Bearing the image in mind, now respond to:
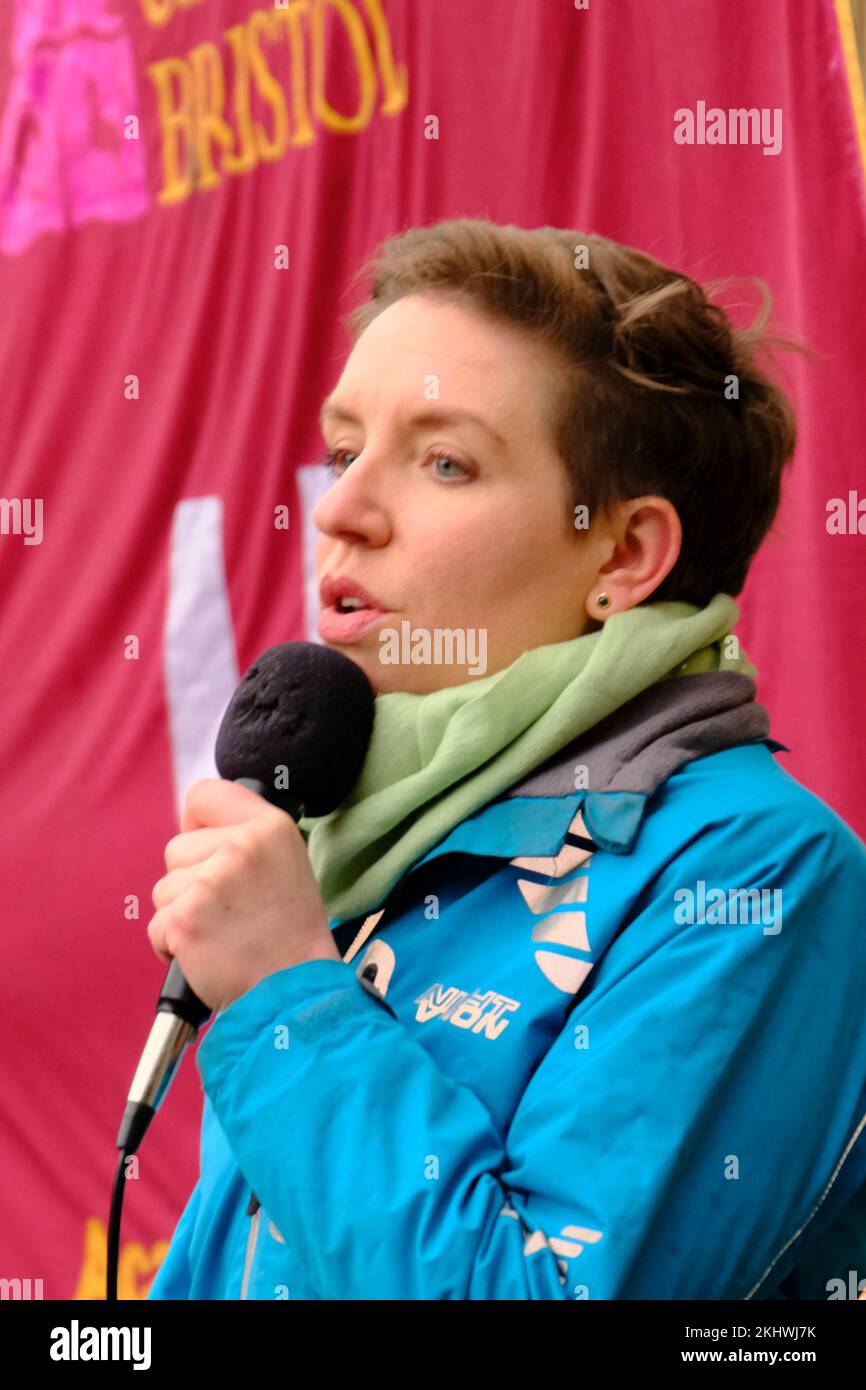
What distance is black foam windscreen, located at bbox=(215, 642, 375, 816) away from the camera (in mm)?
690

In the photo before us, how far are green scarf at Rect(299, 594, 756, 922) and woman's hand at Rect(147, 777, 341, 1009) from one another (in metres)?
0.07

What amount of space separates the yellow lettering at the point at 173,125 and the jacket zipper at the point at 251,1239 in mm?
1597

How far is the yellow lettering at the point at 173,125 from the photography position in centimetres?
192

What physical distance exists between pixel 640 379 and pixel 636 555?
0.31ft

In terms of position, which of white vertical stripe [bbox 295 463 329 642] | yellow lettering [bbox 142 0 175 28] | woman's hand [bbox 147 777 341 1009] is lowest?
woman's hand [bbox 147 777 341 1009]

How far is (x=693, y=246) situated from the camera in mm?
1565

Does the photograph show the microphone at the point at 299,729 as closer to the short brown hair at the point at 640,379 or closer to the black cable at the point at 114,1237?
the black cable at the point at 114,1237

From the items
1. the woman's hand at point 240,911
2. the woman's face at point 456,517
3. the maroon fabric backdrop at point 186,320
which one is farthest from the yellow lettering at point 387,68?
the woman's hand at point 240,911

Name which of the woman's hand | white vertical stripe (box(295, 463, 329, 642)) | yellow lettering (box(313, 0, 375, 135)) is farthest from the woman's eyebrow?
Result: yellow lettering (box(313, 0, 375, 135))

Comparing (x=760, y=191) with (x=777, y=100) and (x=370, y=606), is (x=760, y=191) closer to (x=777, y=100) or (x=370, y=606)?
(x=777, y=100)

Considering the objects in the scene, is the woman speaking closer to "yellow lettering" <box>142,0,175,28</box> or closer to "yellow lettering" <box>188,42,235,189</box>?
"yellow lettering" <box>188,42,235,189</box>

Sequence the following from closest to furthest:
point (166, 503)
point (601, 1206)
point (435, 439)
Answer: point (601, 1206) < point (435, 439) < point (166, 503)
